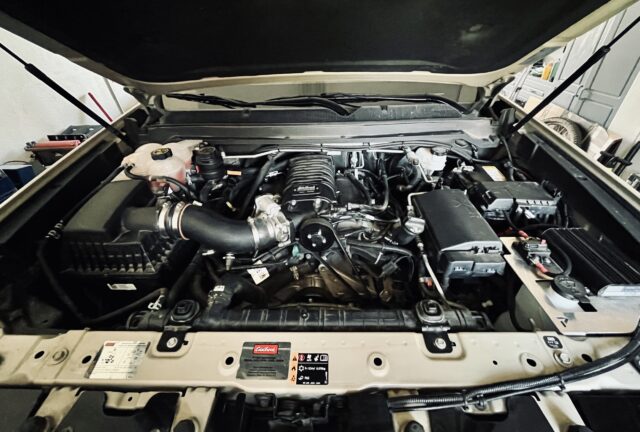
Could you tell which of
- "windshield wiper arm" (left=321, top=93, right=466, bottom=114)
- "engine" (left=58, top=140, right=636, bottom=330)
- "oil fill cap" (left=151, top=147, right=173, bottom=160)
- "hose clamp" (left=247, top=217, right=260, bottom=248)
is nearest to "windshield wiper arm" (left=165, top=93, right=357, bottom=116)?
"windshield wiper arm" (left=321, top=93, right=466, bottom=114)

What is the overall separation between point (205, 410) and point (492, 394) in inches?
20.5

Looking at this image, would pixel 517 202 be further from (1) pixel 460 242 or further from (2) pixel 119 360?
(2) pixel 119 360

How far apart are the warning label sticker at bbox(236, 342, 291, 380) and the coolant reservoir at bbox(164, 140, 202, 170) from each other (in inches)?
28.3

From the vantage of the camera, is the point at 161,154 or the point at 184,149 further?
the point at 184,149

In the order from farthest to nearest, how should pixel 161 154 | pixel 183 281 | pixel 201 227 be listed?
1. pixel 161 154
2. pixel 183 281
3. pixel 201 227

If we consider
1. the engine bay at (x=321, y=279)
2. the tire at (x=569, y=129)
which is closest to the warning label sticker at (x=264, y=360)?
the engine bay at (x=321, y=279)

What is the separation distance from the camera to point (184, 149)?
3.68ft

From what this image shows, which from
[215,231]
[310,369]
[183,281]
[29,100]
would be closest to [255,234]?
[215,231]

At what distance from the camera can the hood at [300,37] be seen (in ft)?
2.58

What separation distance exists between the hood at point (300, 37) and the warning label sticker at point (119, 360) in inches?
32.4

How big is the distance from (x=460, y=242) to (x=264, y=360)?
584 millimetres

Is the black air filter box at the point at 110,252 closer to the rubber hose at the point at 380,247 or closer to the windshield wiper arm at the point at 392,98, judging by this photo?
the rubber hose at the point at 380,247

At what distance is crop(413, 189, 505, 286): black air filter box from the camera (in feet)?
2.62

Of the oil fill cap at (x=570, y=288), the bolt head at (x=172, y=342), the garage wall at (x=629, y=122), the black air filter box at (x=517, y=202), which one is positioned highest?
the garage wall at (x=629, y=122)
